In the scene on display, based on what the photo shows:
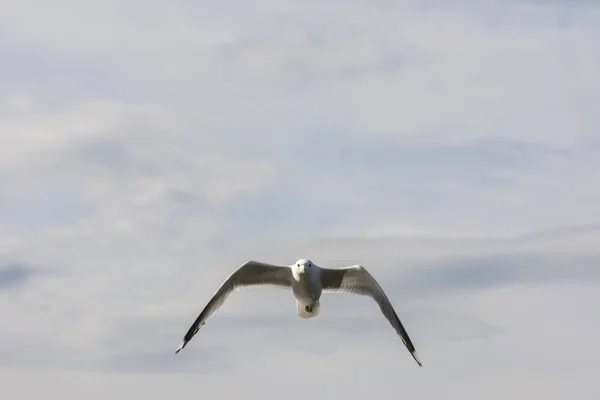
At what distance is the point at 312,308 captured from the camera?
120 feet

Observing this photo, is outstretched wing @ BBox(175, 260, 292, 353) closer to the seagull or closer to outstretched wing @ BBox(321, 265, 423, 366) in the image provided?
the seagull

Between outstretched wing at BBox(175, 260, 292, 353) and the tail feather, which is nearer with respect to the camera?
the tail feather

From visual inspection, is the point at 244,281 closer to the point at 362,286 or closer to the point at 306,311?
the point at 306,311

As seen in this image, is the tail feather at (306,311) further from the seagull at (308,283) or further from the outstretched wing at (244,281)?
the outstretched wing at (244,281)

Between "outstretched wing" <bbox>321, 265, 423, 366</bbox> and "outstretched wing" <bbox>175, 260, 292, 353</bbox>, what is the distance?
1468 millimetres

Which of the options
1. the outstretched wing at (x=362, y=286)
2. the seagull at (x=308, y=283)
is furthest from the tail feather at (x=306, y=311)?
the outstretched wing at (x=362, y=286)

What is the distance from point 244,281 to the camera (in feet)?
126

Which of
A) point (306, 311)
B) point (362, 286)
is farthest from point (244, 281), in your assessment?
point (362, 286)

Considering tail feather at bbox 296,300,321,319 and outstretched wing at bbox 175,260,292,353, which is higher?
outstretched wing at bbox 175,260,292,353

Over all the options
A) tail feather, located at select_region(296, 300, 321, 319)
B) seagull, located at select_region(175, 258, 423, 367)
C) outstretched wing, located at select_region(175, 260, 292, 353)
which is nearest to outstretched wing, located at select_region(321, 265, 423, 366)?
seagull, located at select_region(175, 258, 423, 367)

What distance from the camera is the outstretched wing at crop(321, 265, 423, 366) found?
123ft

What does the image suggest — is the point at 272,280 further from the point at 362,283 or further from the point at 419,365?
the point at 419,365

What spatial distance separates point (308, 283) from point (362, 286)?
2624 mm

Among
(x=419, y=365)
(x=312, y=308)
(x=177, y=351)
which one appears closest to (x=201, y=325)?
(x=177, y=351)
